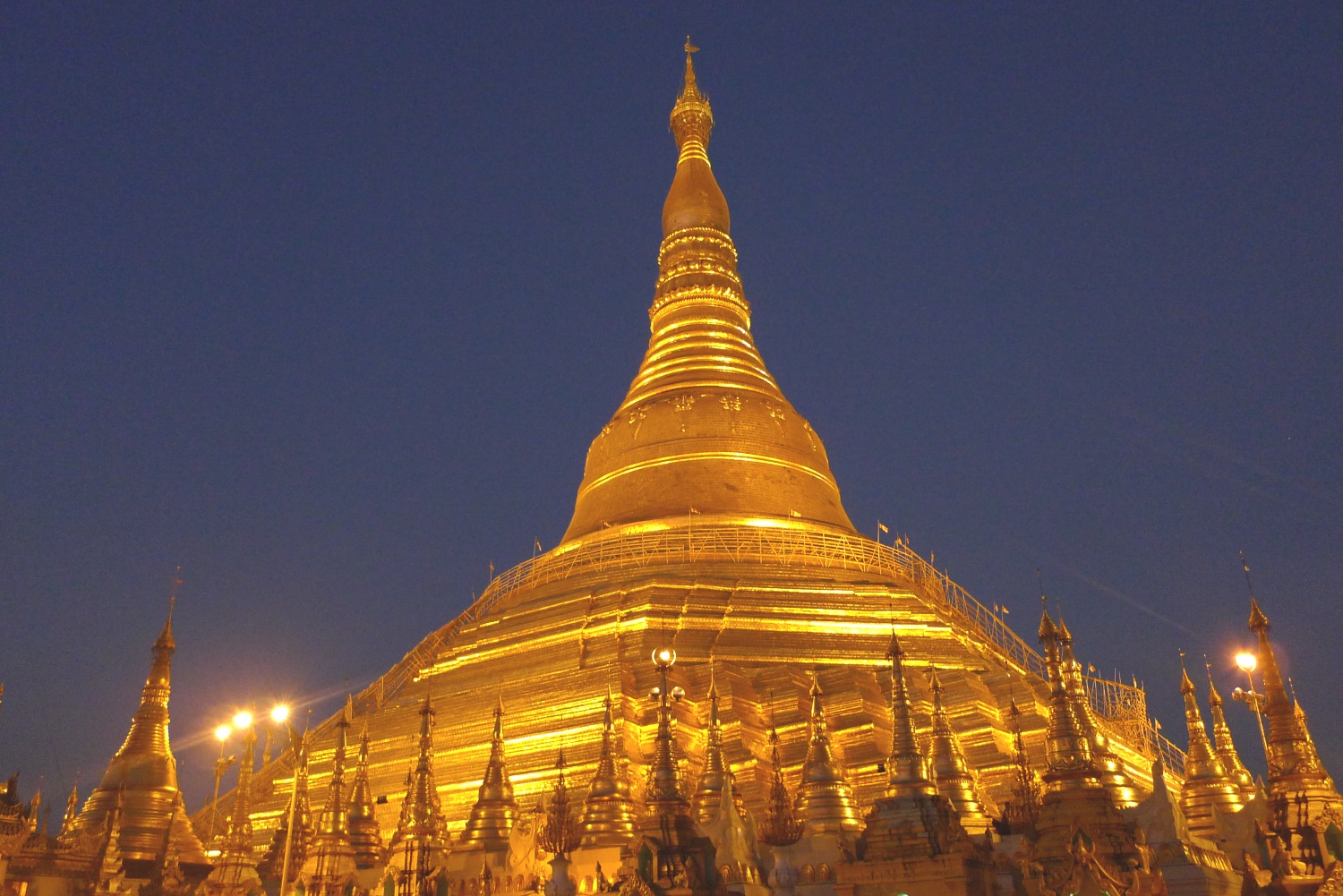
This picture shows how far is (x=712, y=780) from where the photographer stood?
15.7m

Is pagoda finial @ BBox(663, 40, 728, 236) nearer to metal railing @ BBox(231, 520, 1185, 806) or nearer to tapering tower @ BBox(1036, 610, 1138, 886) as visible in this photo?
metal railing @ BBox(231, 520, 1185, 806)

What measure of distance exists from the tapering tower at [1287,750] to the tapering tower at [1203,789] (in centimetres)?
67

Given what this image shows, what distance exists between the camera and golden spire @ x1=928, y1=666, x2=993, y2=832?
14.6 m

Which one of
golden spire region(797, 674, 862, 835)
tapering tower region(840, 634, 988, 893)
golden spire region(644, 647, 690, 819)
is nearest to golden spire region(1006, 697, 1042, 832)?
tapering tower region(840, 634, 988, 893)

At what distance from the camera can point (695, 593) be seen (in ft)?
74.1

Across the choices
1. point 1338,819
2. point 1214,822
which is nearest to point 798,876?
point 1214,822

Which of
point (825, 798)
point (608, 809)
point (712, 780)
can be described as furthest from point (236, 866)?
point (825, 798)

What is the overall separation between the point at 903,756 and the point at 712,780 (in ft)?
13.7

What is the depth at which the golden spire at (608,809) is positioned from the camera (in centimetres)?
1474

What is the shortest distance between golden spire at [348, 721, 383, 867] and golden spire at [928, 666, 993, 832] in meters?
8.03

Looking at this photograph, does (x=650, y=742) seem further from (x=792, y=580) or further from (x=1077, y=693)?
(x=1077, y=693)

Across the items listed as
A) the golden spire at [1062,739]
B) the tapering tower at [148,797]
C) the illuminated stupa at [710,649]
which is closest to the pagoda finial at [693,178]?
the illuminated stupa at [710,649]

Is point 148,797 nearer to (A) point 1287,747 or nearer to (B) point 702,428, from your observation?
(B) point 702,428

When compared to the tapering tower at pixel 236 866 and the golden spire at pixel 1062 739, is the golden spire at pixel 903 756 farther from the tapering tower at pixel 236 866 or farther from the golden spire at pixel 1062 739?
the tapering tower at pixel 236 866
